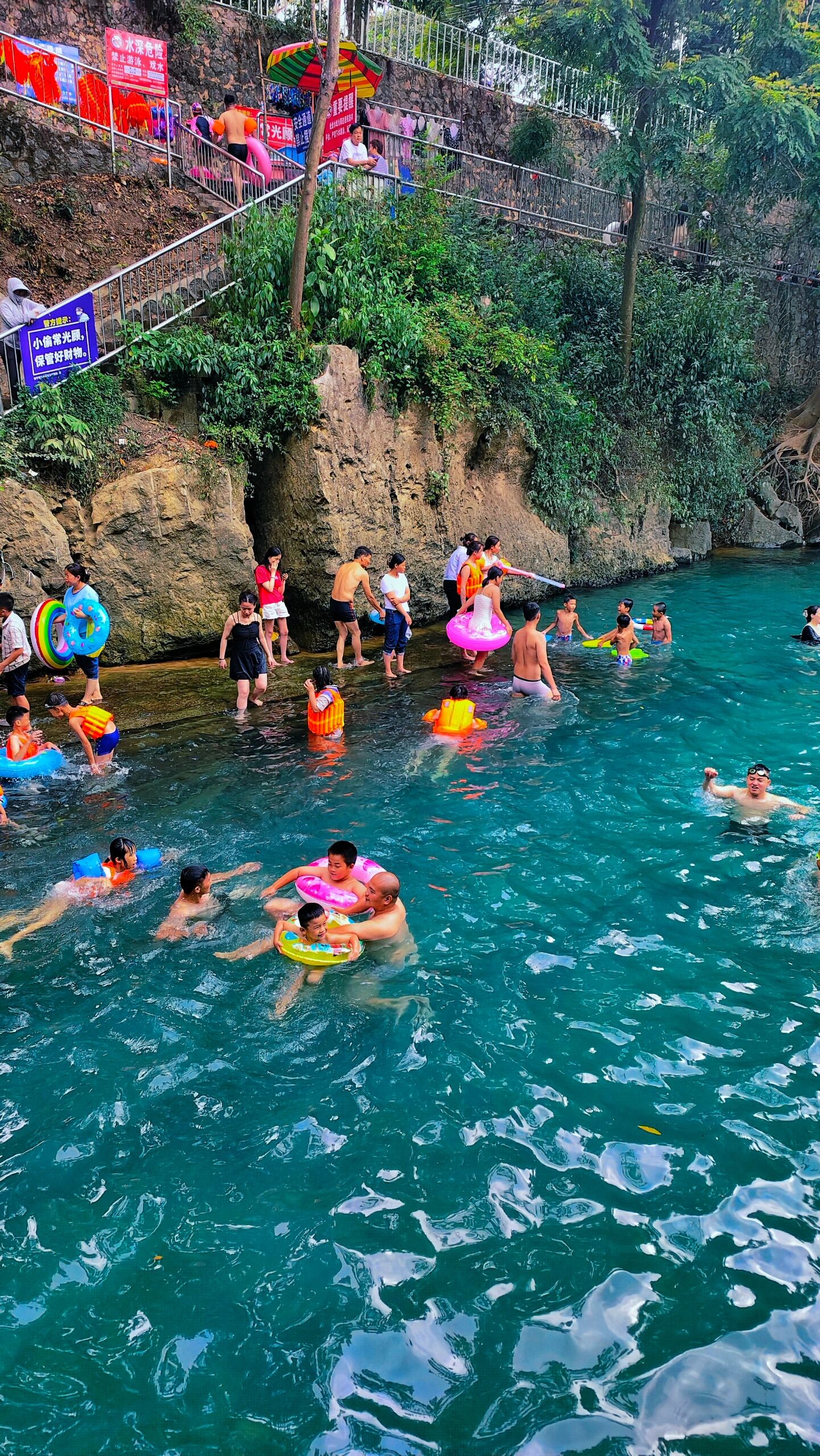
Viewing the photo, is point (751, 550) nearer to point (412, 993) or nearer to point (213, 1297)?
point (412, 993)

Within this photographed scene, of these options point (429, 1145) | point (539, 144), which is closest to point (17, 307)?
point (429, 1145)

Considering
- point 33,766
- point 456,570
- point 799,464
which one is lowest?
point 33,766

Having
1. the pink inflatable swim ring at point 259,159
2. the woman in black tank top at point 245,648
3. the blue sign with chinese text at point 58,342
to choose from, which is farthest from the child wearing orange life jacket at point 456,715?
the pink inflatable swim ring at point 259,159

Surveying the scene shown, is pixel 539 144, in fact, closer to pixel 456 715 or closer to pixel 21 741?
pixel 456 715

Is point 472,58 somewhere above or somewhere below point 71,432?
above

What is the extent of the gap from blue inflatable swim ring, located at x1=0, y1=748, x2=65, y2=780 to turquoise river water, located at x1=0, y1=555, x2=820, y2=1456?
324mm

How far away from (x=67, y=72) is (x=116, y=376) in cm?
816

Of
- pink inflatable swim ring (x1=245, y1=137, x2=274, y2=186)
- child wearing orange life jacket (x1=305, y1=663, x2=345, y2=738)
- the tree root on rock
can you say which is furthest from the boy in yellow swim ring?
the tree root on rock

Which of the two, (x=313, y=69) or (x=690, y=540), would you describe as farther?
(x=690, y=540)

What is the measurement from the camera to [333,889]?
786cm

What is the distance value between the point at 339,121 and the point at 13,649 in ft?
33.0

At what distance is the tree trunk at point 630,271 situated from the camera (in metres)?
21.9

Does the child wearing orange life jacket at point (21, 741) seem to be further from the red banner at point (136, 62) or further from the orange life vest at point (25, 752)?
the red banner at point (136, 62)

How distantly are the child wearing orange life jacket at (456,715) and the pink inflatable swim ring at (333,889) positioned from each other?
4.08m
